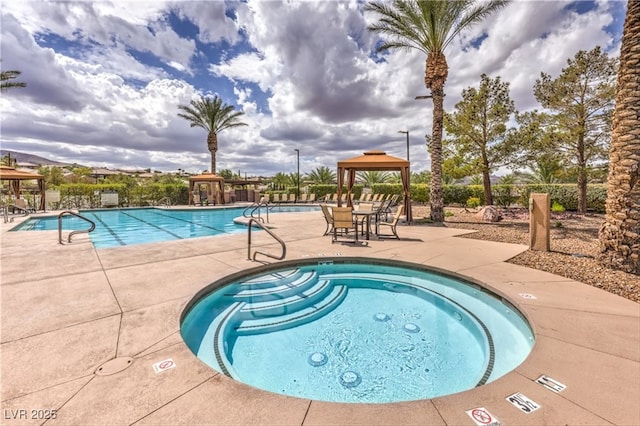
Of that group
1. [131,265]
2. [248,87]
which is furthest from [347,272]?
[248,87]

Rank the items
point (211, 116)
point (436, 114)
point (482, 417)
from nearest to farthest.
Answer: point (482, 417), point (436, 114), point (211, 116)

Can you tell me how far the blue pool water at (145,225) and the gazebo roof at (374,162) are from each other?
5.31 metres

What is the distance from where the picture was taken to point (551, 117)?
1398 centimetres

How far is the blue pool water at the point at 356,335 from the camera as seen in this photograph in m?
2.87

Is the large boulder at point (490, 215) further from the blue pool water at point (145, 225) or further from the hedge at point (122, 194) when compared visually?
the hedge at point (122, 194)

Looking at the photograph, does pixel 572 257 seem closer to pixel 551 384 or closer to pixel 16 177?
pixel 551 384

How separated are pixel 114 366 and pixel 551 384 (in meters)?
3.61

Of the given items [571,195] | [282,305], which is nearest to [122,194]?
[282,305]

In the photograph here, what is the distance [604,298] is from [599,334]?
1477mm

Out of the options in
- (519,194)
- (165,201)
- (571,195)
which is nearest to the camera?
(571,195)

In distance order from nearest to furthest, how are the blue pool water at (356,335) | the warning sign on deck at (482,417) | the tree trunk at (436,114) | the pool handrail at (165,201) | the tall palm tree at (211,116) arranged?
the warning sign on deck at (482,417) < the blue pool water at (356,335) < the tree trunk at (436,114) < the pool handrail at (165,201) < the tall palm tree at (211,116)

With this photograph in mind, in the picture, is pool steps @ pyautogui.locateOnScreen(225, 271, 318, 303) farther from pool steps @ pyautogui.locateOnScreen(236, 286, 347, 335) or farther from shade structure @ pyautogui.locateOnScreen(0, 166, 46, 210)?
shade structure @ pyautogui.locateOnScreen(0, 166, 46, 210)

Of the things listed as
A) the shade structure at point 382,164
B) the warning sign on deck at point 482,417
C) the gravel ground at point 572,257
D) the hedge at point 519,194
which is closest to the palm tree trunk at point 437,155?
the shade structure at point 382,164

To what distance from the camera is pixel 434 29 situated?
11.7 m
